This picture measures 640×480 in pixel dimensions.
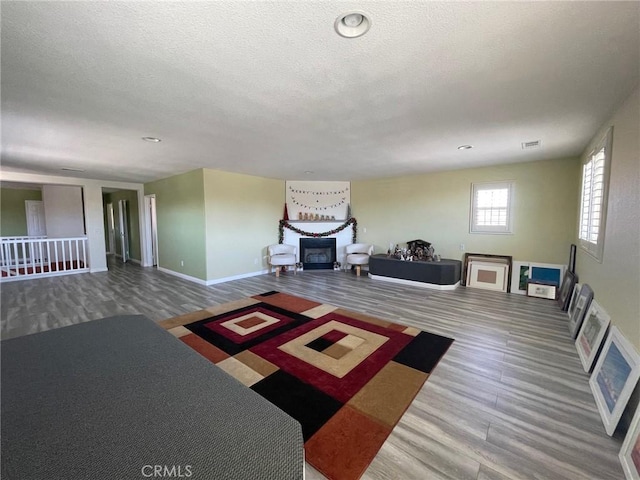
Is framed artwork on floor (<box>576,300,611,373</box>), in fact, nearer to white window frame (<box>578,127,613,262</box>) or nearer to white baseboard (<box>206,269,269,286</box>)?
white window frame (<box>578,127,613,262</box>)

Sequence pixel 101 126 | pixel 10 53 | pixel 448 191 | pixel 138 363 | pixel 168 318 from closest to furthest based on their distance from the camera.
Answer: pixel 138 363
pixel 10 53
pixel 101 126
pixel 168 318
pixel 448 191

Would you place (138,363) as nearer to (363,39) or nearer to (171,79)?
(171,79)

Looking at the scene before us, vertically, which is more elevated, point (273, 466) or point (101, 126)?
point (101, 126)

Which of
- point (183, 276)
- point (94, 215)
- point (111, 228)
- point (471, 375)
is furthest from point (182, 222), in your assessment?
point (471, 375)

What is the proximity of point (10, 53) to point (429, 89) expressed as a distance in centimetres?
287

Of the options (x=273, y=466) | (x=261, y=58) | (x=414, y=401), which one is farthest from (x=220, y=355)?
(x=261, y=58)

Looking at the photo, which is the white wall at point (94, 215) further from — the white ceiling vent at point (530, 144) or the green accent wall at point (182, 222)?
the white ceiling vent at point (530, 144)

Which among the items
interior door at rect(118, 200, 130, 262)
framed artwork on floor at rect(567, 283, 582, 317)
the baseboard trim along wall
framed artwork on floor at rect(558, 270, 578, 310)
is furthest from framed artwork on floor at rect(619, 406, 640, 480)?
interior door at rect(118, 200, 130, 262)

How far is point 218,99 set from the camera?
2.26m

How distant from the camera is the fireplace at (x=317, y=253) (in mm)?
7281

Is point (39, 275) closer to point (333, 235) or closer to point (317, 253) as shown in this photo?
point (317, 253)

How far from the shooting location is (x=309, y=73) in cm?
186

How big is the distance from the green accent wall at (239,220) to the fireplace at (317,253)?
868 millimetres

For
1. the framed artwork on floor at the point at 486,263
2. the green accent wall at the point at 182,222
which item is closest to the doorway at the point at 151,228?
the green accent wall at the point at 182,222
